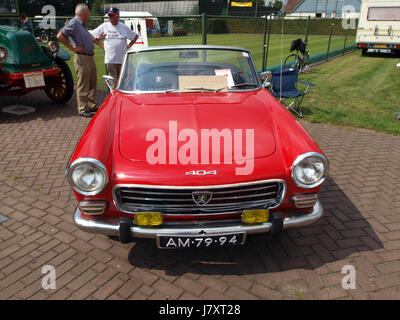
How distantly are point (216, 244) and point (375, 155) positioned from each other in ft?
11.7

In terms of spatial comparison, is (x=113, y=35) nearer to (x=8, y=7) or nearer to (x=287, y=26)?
(x=8, y=7)

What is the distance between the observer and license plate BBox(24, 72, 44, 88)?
20.1 feet

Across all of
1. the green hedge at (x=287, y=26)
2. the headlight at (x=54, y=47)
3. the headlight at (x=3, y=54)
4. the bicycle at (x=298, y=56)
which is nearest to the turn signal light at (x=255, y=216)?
the headlight at (x=3, y=54)

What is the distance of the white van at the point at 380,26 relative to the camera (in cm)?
1528

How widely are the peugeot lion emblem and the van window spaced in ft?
55.7

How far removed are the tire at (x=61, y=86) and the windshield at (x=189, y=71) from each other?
3936mm

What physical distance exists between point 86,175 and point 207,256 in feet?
3.97

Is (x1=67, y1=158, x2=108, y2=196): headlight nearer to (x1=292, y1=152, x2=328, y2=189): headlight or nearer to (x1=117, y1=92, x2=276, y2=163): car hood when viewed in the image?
(x1=117, y1=92, x2=276, y2=163): car hood

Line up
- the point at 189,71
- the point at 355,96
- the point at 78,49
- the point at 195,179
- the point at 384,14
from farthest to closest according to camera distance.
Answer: the point at 384,14 < the point at 355,96 < the point at 78,49 < the point at 189,71 < the point at 195,179

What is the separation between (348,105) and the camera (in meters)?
7.46

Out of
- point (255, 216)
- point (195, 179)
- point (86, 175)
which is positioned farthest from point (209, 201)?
point (86, 175)

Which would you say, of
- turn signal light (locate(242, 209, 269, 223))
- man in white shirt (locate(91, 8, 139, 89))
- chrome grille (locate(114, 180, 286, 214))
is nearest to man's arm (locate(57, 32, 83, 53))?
man in white shirt (locate(91, 8, 139, 89))

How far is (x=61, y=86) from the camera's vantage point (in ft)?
24.0

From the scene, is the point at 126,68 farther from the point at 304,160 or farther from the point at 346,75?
the point at 346,75
